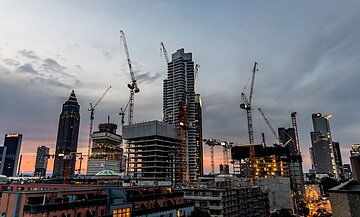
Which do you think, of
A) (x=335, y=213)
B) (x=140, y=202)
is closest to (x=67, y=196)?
(x=140, y=202)

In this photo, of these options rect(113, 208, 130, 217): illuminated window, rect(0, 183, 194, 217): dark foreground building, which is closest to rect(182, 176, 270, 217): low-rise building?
rect(0, 183, 194, 217): dark foreground building

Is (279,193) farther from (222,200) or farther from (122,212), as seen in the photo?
(122,212)

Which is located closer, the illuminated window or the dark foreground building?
the dark foreground building

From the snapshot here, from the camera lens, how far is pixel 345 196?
47.5 ft

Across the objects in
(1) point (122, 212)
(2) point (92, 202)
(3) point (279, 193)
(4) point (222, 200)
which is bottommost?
(3) point (279, 193)

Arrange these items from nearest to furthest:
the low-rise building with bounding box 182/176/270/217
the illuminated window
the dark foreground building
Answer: the dark foreground building < the illuminated window < the low-rise building with bounding box 182/176/270/217

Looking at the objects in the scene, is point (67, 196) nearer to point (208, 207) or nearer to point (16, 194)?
point (16, 194)

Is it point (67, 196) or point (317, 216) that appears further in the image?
point (317, 216)

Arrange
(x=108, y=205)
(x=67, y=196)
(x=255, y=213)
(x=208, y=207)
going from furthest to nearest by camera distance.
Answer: (x=255, y=213)
(x=208, y=207)
(x=108, y=205)
(x=67, y=196)

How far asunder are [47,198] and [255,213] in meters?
107

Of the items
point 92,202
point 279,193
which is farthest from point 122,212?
point 279,193

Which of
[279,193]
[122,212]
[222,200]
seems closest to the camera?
[122,212]

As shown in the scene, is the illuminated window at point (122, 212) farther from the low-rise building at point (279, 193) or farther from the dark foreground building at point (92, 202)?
the low-rise building at point (279, 193)

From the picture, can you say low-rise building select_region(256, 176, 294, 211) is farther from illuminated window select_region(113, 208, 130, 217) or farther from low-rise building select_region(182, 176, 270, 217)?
illuminated window select_region(113, 208, 130, 217)
